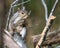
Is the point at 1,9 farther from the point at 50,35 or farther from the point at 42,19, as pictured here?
the point at 42,19

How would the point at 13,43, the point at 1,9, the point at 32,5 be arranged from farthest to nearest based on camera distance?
the point at 32,5 → the point at 13,43 → the point at 1,9

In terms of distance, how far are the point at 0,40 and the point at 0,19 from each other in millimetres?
23

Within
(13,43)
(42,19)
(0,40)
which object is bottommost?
(42,19)

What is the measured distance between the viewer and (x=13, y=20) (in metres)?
1.64

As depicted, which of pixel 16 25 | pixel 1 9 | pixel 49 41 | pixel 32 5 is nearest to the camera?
pixel 1 9

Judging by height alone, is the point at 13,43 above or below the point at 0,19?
below

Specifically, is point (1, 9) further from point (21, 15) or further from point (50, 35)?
point (21, 15)

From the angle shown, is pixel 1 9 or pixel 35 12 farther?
pixel 35 12

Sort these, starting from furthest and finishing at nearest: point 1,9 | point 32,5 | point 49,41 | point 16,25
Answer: point 32,5
point 16,25
point 49,41
point 1,9

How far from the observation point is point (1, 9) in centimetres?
21

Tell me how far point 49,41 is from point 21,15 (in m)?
0.33

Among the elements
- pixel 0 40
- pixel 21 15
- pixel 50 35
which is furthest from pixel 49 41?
pixel 0 40

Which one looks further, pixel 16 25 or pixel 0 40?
pixel 16 25

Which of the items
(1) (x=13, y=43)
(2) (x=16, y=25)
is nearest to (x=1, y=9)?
(1) (x=13, y=43)
